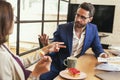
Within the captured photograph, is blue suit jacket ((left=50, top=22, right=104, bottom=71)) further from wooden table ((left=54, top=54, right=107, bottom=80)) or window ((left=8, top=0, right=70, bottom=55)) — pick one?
window ((left=8, top=0, right=70, bottom=55))

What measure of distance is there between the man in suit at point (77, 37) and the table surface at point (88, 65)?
0.11 metres

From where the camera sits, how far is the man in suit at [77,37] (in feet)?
6.97

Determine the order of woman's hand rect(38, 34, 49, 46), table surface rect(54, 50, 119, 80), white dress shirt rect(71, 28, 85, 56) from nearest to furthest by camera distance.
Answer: table surface rect(54, 50, 119, 80) → woman's hand rect(38, 34, 49, 46) → white dress shirt rect(71, 28, 85, 56)

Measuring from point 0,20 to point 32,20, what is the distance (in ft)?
5.32

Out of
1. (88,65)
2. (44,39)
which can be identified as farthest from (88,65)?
(44,39)

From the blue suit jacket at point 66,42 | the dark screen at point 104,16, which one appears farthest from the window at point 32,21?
the blue suit jacket at point 66,42

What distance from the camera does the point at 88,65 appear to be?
5.94 ft

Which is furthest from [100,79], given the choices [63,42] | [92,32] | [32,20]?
[32,20]

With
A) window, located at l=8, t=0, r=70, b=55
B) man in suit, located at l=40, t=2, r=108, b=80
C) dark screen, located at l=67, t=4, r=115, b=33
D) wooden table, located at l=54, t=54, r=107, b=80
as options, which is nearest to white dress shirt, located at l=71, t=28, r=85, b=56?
man in suit, located at l=40, t=2, r=108, b=80

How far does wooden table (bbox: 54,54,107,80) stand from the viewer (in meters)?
1.54

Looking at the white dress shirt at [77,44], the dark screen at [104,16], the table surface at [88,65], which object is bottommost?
the table surface at [88,65]

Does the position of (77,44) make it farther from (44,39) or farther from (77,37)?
(44,39)

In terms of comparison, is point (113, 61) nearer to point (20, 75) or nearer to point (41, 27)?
point (20, 75)

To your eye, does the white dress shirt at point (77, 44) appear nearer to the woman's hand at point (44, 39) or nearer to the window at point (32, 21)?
the woman's hand at point (44, 39)
